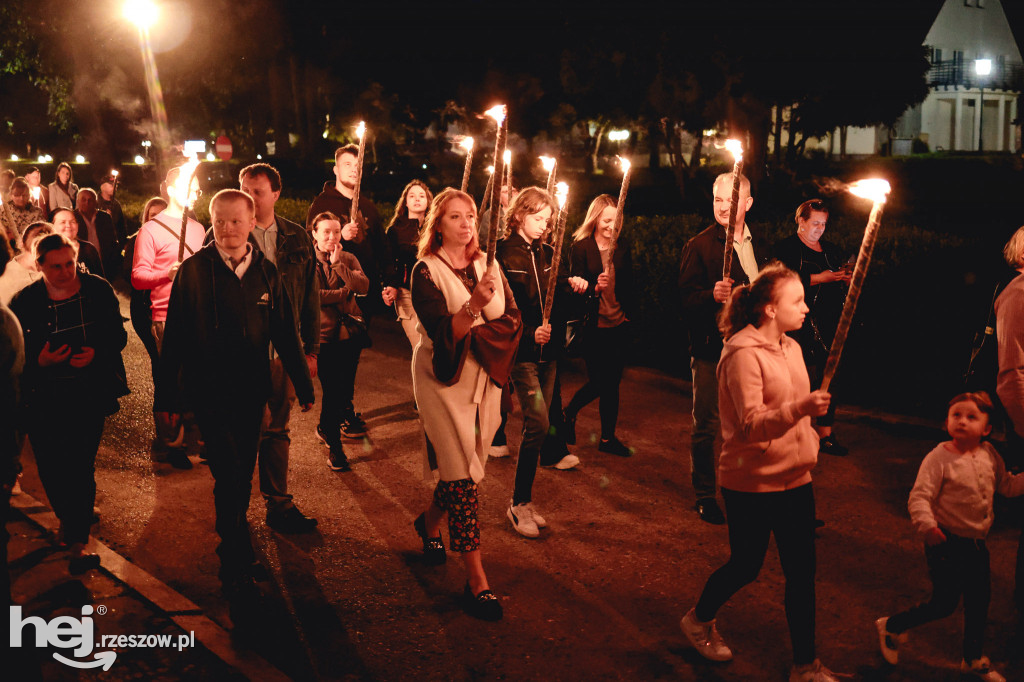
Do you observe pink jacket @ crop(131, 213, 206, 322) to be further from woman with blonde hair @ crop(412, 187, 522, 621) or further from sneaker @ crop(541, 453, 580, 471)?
sneaker @ crop(541, 453, 580, 471)

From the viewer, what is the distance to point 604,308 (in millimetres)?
7336

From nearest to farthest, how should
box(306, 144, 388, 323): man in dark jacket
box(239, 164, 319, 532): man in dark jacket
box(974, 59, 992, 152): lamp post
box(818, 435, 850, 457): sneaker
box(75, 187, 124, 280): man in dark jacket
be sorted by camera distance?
box(239, 164, 319, 532): man in dark jacket < box(818, 435, 850, 457): sneaker < box(306, 144, 388, 323): man in dark jacket < box(75, 187, 124, 280): man in dark jacket < box(974, 59, 992, 152): lamp post

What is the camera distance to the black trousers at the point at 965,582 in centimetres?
408

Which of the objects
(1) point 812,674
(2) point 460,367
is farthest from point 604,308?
(1) point 812,674

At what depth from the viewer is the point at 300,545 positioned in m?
5.71

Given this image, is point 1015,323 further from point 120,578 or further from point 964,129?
point 964,129

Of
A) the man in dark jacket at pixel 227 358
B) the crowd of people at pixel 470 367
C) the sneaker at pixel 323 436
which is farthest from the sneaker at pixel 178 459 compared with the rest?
the man in dark jacket at pixel 227 358

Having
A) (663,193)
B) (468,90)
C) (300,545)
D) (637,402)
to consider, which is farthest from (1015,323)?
(663,193)

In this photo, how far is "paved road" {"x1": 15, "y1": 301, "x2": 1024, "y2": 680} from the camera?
4.38m

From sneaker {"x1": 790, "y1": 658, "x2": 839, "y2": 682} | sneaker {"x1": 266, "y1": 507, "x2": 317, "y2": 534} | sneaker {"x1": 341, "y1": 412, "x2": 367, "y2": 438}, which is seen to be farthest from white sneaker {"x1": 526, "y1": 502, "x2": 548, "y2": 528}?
sneaker {"x1": 341, "y1": 412, "x2": 367, "y2": 438}

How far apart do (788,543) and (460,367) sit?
5.75 feet

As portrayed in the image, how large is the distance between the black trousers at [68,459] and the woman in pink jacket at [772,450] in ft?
11.5

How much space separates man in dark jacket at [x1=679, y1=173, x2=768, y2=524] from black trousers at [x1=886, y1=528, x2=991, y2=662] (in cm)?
193

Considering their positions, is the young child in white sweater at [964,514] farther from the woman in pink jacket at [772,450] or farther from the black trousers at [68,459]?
the black trousers at [68,459]
